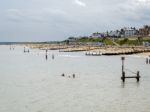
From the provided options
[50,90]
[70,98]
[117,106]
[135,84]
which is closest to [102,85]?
[135,84]

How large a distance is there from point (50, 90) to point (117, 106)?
1379cm

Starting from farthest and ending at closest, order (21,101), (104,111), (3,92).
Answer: (3,92)
(21,101)
(104,111)

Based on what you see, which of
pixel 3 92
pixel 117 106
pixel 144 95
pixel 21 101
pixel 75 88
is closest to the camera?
pixel 117 106

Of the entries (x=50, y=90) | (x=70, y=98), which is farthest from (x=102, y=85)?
(x=70, y=98)

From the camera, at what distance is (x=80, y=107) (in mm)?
38250

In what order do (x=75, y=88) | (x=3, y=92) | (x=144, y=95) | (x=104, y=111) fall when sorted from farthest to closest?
(x=75, y=88)
(x=3, y=92)
(x=144, y=95)
(x=104, y=111)

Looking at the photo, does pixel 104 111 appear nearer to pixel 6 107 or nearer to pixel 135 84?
pixel 6 107

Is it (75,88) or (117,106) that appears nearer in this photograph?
(117,106)

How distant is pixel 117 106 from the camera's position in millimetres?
38656

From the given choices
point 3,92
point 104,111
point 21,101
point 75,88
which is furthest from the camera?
point 75,88

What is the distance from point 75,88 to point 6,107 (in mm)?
15217

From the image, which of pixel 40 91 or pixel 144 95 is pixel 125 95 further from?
pixel 40 91

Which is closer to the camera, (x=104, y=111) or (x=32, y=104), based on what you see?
(x=104, y=111)

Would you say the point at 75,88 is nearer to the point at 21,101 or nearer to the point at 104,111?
the point at 21,101
